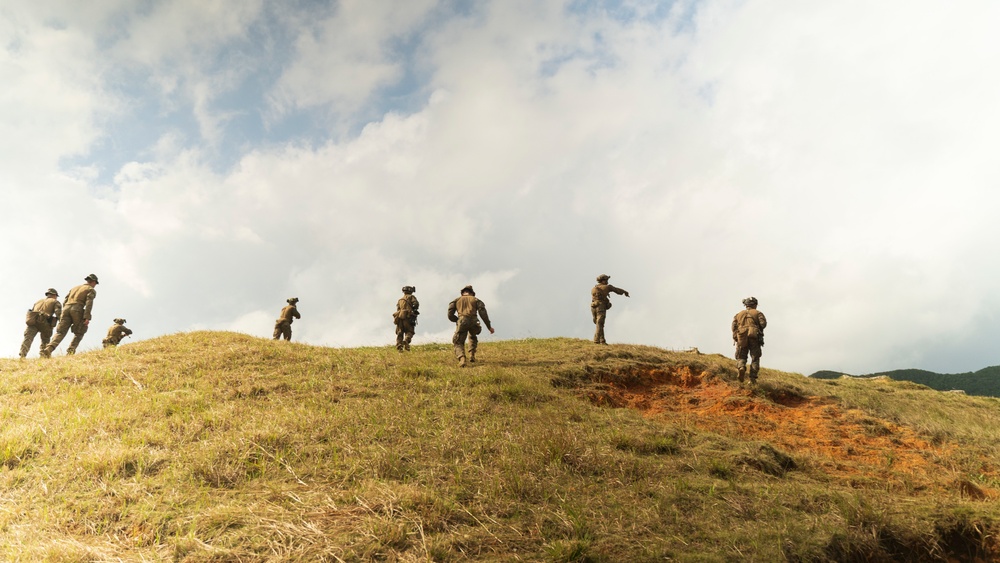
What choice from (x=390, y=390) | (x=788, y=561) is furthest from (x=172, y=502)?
(x=788, y=561)

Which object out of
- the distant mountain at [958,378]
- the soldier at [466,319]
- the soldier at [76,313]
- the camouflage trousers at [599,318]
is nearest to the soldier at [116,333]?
the soldier at [76,313]

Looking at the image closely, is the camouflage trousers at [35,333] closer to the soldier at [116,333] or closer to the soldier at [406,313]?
the soldier at [116,333]

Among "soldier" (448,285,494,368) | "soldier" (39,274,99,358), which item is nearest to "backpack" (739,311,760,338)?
"soldier" (448,285,494,368)

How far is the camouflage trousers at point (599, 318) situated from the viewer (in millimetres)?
20328

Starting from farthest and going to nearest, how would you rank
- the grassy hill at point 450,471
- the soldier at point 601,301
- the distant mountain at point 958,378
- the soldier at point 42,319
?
the distant mountain at point 958,378 → the soldier at point 601,301 → the soldier at point 42,319 → the grassy hill at point 450,471

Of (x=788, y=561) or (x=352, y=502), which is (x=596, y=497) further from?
(x=352, y=502)

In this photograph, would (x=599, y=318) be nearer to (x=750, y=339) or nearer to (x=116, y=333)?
(x=750, y=339)

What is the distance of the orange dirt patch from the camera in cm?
946

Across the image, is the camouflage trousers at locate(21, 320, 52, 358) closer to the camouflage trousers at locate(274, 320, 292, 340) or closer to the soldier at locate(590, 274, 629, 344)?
the camouflage trousers at locate(274, 320, 292, 340)

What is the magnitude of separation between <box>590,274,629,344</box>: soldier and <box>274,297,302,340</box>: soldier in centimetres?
1301

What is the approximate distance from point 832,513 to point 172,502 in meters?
8.60

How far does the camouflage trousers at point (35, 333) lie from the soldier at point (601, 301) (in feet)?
65.0

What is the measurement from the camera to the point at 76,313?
58.1ft

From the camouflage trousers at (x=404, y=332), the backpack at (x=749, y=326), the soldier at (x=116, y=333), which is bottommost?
A: the soldier at (x=116, y=333)
